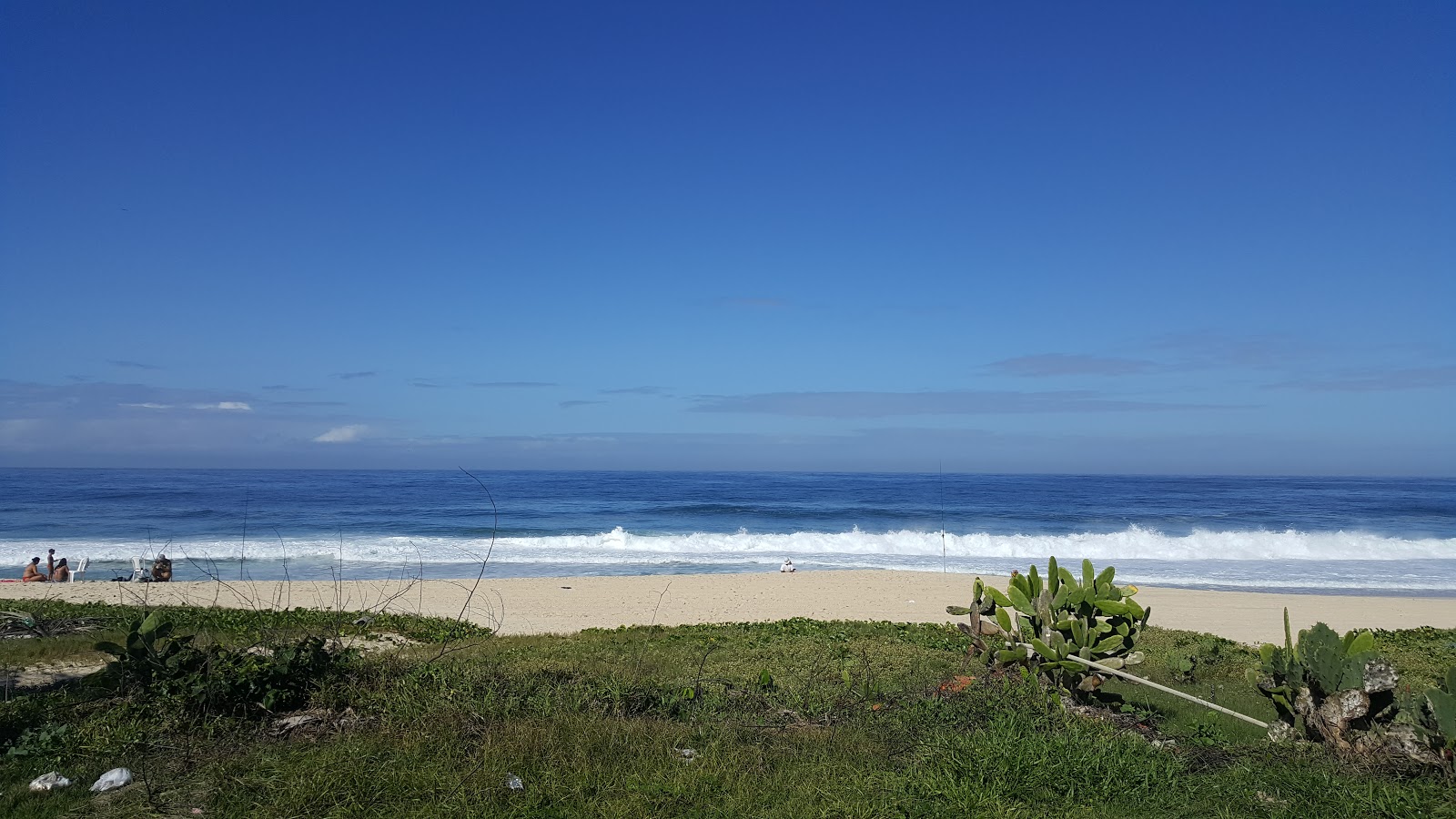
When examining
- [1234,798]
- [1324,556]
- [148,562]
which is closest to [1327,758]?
[1234,798]

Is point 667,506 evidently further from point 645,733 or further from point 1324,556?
point 645,733

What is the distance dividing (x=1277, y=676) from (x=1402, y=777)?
3.00 feet

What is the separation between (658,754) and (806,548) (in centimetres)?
3403

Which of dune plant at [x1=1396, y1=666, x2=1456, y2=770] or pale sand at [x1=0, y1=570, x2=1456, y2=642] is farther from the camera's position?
pale sand at [x1=0, y1=570, x2=1456, y2=642]

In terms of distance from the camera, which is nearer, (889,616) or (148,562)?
(889,616)

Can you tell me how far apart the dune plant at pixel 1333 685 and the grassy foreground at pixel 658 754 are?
7.4 inches

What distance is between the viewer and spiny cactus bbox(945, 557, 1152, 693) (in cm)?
635

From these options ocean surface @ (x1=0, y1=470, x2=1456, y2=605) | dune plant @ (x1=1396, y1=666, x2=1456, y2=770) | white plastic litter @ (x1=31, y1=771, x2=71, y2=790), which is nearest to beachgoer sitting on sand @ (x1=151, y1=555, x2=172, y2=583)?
ocean surface @ (x1=0, y1=470, x2=1456, y2=605)

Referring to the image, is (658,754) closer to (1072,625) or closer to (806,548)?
(1072,625)

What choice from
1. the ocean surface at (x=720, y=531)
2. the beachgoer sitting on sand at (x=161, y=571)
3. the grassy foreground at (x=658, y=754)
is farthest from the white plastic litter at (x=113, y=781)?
the beachgoer sitting on sand at (x=161, y=571)

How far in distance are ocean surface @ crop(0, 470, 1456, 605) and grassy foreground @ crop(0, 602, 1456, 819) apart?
1325 centimetres

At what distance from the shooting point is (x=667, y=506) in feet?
179

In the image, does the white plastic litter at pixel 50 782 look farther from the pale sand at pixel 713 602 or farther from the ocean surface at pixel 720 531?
the ocean surface at pixel 720 531

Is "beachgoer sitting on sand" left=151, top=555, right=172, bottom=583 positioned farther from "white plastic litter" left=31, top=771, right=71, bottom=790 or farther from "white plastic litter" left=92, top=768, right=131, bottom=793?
"white plastic litter" left=92, top=768, right=131, bottom=793
